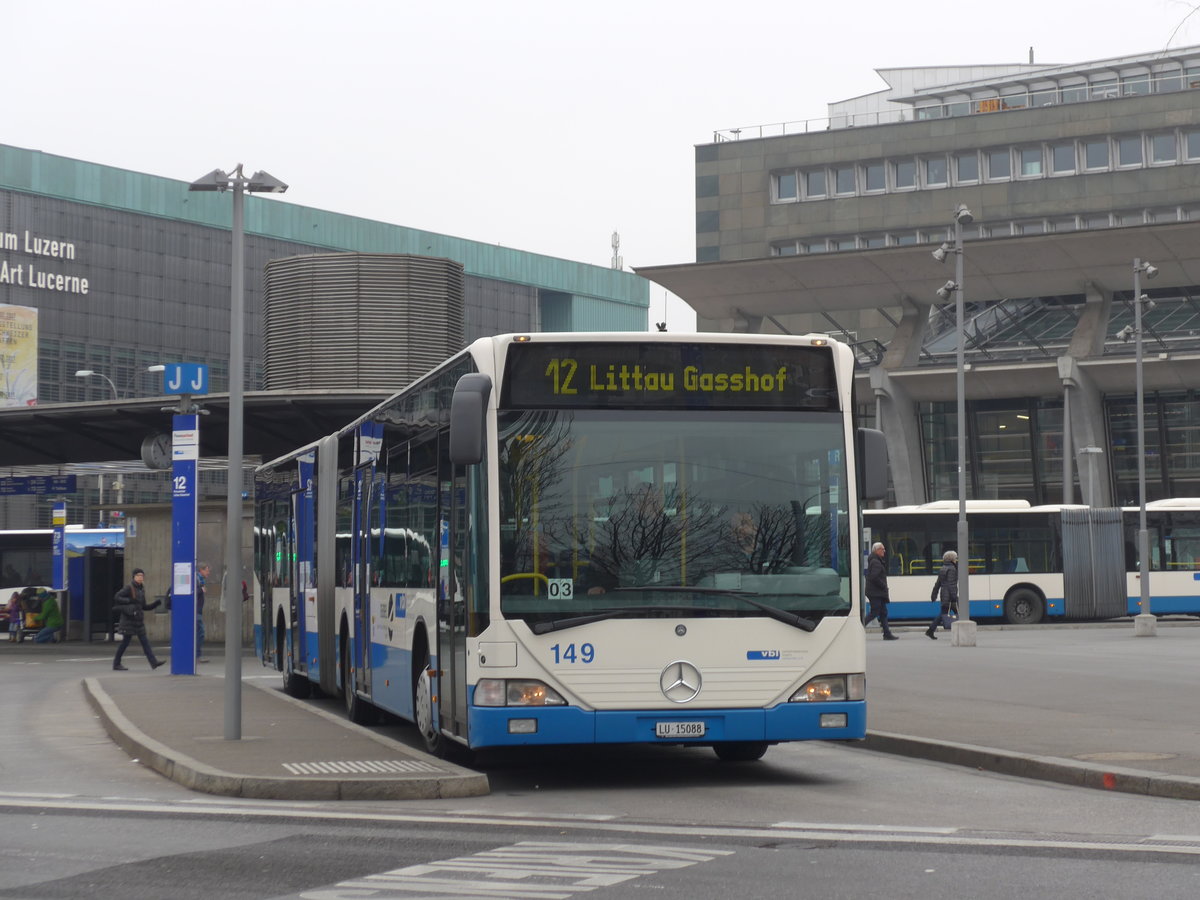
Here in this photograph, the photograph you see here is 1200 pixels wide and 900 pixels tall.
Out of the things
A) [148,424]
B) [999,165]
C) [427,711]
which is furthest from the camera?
[999,165]

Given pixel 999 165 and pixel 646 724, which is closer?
pixel 646 724

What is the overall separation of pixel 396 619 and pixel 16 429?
2461 cm

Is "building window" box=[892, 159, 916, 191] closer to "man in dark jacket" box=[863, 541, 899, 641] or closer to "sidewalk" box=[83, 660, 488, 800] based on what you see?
"man in dark jacket" box=[863, 541, 899, 641]

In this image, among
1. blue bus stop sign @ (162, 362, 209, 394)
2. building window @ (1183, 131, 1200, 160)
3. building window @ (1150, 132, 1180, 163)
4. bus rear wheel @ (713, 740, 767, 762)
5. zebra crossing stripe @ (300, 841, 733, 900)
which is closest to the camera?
zebra crossing stripe @ (300, 841, 733, 900)

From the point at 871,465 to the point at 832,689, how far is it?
1.51 m

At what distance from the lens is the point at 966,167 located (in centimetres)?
8181

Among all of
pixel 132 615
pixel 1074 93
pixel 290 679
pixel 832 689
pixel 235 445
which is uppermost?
pixel 1074 93

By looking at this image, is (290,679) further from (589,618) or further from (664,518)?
(664,518)

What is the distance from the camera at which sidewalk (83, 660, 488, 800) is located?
11469mm

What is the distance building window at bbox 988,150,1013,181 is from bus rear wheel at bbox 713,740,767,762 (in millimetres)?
70287

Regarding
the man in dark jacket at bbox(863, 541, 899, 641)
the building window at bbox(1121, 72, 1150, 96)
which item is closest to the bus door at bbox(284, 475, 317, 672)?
the man in dark jacket at bbox(863, 541, 899, 641)

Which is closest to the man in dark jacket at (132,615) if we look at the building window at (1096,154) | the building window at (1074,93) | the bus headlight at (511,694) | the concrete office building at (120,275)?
the bus headlight at (511,694)

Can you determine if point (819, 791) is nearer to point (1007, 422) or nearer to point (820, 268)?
point (820, 268)

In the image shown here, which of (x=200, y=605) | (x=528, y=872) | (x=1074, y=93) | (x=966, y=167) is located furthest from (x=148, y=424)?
(x=1074, y=93)
